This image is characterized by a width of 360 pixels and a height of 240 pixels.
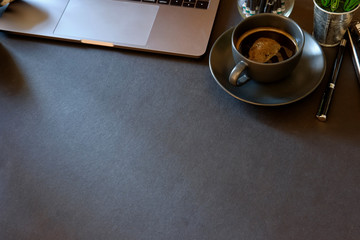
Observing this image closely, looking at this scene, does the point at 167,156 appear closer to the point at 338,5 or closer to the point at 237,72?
the point at 237,72

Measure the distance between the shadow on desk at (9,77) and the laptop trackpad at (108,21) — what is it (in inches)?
4.3

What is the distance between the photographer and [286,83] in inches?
23.4

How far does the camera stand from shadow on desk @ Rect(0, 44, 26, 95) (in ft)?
2.24

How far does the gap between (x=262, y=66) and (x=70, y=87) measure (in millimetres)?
353

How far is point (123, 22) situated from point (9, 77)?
0.24m

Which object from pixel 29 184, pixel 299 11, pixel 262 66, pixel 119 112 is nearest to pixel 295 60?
pixel 262 66

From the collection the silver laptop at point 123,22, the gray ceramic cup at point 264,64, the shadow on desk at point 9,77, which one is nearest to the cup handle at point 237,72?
the gray ceramic cup at point 264,64

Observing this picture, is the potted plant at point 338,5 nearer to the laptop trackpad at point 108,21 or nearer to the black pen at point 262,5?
the black pen at point 262,5

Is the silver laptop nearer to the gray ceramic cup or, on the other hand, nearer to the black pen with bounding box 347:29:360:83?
the gray ceramic cup

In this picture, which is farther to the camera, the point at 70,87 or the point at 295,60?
the point at 70,87

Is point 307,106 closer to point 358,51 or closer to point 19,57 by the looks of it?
point 358,51

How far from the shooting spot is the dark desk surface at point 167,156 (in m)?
0.52

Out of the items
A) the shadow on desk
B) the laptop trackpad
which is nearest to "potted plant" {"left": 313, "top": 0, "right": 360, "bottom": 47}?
the laptop trackpad

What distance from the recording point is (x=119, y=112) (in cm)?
63
